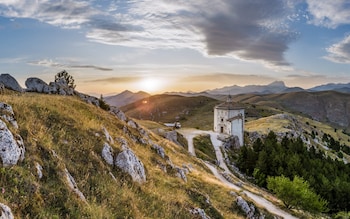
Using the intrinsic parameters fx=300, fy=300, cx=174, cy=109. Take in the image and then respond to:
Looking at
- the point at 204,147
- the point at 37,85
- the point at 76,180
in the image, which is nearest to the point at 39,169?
the point at 76,180

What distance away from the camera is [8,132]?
529 inches

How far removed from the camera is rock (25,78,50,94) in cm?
3734

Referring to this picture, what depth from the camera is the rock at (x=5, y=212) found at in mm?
9464

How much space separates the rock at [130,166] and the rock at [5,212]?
9.48 meters

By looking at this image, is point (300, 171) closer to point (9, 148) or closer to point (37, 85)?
point (37, 85)

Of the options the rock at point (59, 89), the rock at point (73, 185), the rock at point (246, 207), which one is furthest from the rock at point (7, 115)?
the rock at point (59, 89)

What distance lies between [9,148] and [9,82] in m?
23.9

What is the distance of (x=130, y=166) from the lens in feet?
63.8

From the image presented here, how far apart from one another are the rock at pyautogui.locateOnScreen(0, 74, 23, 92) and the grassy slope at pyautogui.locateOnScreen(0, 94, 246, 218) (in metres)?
13.1

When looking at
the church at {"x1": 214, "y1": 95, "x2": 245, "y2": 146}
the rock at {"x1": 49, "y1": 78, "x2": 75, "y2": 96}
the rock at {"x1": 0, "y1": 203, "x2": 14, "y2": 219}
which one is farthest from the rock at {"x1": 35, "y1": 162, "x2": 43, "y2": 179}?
the church at {"x1": 214, "y1": 95, "x2": 245, "y2": 146}

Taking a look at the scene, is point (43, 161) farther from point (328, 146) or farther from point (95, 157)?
point (328, 146)

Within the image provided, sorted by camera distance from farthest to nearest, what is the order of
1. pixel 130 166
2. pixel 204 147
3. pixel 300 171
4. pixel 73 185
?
pixel 204 147 < pixel 300 171 < pixel 130 166 < pixel 73 185

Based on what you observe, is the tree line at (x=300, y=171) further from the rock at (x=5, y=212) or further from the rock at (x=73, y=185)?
the rock at (x=5, y=212)

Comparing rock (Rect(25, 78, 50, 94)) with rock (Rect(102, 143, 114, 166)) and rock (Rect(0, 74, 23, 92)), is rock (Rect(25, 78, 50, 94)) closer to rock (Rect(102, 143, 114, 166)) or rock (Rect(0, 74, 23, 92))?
rock (Rect(0, 74, 23, 92))
